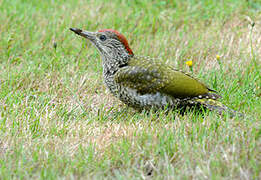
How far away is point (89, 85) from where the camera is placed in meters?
4.95

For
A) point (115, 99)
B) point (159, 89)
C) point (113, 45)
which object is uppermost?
point (113, 45)

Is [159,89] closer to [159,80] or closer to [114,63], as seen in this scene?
[159,80]

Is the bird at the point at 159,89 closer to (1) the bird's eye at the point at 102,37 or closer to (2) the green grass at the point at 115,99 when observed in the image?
(2) the green grass at the point at 115,99

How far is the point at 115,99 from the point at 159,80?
2.46 ft

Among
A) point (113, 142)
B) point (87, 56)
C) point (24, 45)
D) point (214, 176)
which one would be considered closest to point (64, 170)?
point (113, 142)

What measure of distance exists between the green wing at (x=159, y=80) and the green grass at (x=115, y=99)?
226 millimetres

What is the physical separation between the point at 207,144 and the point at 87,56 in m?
2.59

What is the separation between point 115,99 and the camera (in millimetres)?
4777

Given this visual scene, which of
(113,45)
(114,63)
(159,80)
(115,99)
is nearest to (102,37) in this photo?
(113,45)

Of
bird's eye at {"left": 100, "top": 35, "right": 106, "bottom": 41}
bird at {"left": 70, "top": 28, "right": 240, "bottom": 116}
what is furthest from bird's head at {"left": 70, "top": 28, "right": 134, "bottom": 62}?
bird at {"left": 70, "top": 28, "right": 240, "bottom": 116}

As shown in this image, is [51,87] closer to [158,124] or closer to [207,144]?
[158,124]

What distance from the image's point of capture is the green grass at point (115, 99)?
314 centimetres

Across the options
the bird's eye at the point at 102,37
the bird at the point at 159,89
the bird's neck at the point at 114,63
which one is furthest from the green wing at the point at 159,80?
the bird's eye at the point at 102,37

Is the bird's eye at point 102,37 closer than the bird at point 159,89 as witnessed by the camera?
No
